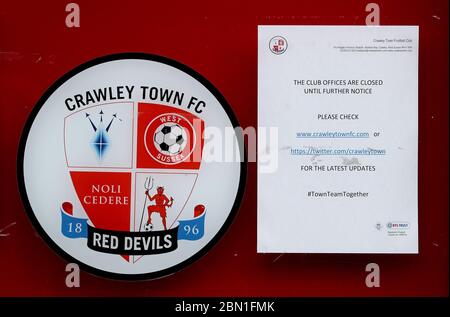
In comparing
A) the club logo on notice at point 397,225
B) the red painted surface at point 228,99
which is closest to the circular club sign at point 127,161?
the red painted surface at point 228,99

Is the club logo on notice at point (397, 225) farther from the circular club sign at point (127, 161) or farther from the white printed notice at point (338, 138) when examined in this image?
the circular club sign at point (127, 161)

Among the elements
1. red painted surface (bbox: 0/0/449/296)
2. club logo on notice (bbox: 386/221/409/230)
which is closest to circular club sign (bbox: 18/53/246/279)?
red painted surface (bbox: 0/0/449/296)

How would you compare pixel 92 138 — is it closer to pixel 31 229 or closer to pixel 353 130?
pixel 31 229

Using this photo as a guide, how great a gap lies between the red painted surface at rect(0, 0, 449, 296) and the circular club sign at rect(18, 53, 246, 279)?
0.13 feet

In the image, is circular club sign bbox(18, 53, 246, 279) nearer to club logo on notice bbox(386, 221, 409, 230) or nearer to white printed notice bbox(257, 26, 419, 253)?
white printed notice bbox(257, 26, 419, 253)

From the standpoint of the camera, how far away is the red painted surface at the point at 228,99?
1111mm

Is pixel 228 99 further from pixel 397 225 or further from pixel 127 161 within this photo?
pixel 397 225

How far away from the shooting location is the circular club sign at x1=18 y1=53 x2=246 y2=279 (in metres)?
1.09

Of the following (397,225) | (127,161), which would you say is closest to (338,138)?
(397,225)

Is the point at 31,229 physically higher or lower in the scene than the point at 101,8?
lower

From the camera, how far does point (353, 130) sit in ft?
3.60

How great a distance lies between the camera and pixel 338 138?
1100 millimetres

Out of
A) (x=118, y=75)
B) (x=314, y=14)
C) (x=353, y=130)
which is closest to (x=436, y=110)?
(x=353, y=130)
